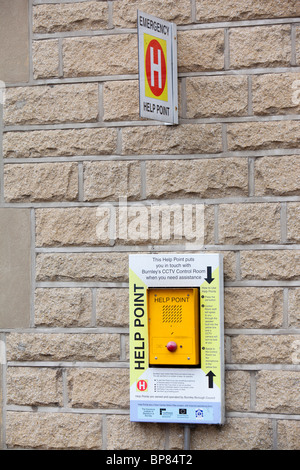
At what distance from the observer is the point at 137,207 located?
3.54 meters

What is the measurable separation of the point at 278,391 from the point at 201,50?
1.91m

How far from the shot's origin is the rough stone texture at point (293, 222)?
340 centimetres

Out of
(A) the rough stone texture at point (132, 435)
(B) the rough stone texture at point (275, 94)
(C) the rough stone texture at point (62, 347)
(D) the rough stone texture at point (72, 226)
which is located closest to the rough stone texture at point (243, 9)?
(B) the rough stone texture at point (275, 94)

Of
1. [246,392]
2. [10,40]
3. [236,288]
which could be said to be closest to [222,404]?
[246,392]

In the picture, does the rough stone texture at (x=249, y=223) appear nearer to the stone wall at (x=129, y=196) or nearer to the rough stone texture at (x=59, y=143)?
the stone wall at (x=129, y=196)

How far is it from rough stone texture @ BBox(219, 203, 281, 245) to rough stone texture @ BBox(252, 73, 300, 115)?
0.52 meters

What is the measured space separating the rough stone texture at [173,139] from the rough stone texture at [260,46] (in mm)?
392

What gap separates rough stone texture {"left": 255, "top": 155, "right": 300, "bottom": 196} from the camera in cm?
341

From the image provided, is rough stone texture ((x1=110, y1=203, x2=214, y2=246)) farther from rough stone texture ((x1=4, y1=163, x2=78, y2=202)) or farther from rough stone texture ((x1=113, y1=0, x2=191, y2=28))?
rough stone texture ((x1=113, y1=0, x2=191, y2=28))

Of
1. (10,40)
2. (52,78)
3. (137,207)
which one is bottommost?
(137,207)

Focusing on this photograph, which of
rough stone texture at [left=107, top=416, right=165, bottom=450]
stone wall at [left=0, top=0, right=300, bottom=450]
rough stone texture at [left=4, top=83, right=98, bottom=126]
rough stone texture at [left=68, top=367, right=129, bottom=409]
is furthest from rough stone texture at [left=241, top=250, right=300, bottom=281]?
rough stone texture at [left=4, top=83, right=98, bottom=126]

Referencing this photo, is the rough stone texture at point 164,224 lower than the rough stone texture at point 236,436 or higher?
higher
